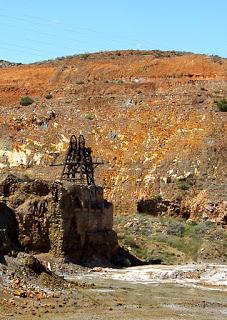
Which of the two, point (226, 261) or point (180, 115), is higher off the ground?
point (180, 115)

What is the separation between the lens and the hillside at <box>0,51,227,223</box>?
170 ft

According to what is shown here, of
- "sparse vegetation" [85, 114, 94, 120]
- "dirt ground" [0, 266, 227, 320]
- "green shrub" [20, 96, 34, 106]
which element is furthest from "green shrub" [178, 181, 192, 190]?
"green shrub" [20, 96, 34, 106]

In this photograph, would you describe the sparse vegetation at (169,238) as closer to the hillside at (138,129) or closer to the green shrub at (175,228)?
Result: the green shrub at (175,228)

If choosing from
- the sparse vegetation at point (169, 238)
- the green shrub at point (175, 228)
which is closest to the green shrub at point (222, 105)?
the sparse vegetation at point (169, 238)

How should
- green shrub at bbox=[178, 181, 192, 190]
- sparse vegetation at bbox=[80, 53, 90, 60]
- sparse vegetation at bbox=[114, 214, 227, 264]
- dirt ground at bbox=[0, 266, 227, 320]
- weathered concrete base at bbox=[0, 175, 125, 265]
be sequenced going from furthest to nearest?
sparse vegetation at bbox=[80, 53, 90, 60] → green shrub at bbox=[178, 181, 192, 190] → sparse vegetation at bbox=[114, 214, 227, 264] → weathered concrete base at bbox=[0, 175, 125, 265] → dirt ground at bbox=[0, 266, 227, 320]

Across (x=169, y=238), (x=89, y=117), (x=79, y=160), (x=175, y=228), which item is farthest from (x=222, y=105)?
(x=79, y=160)

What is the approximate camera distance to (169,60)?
7869 centimetres

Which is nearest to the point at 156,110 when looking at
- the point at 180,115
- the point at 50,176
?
the point at 180,115

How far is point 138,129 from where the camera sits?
59.5m

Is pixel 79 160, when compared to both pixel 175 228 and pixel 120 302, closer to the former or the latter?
pixel 175 228

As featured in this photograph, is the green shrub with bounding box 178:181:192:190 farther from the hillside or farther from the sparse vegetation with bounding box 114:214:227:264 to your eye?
the sparse vegetation with bounding box 114:214:227:264

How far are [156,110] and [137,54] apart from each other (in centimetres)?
2575

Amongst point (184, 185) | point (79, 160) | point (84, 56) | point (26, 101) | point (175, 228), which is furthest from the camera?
point (84, 56)

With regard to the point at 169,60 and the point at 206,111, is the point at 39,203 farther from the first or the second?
the point at 169,60
